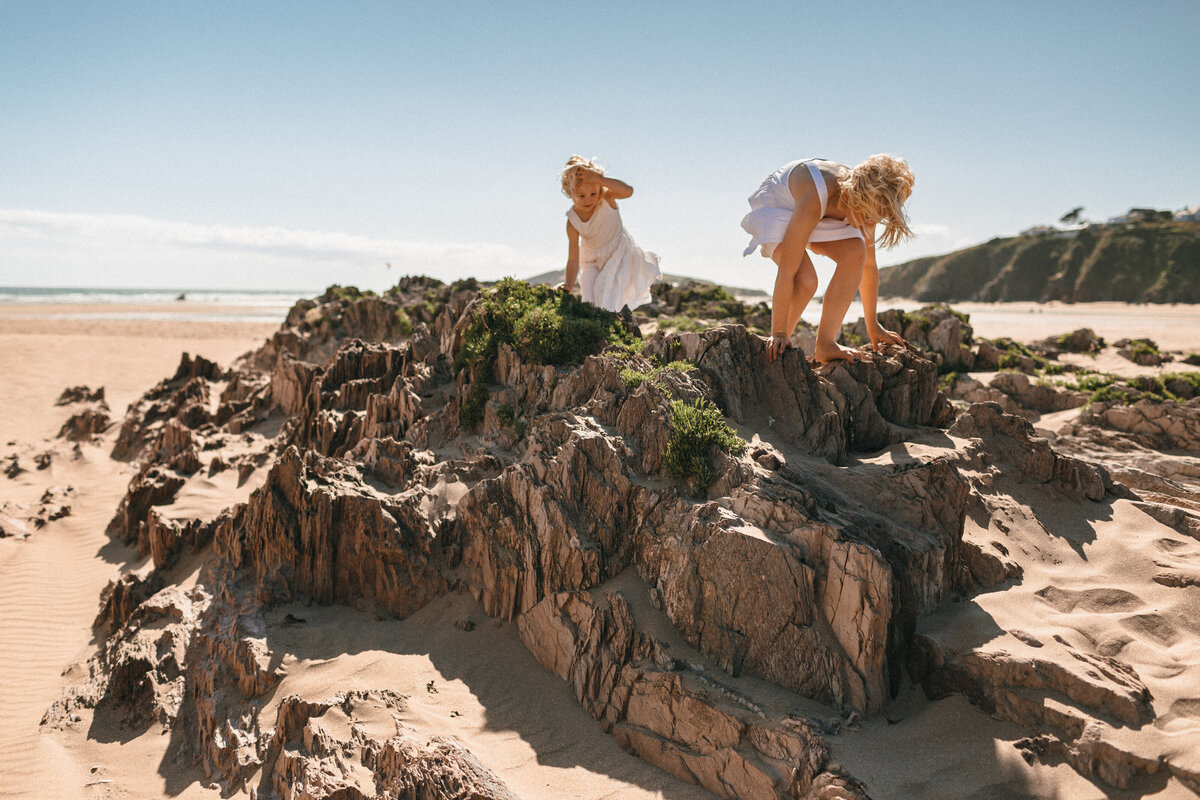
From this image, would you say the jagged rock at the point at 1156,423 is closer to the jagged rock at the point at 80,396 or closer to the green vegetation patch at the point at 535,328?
the green vegetation patch at the point at 535,328

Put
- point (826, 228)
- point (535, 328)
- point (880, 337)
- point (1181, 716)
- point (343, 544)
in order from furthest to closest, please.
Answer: point (535, 328)
point (880, 337)
point (826, 228)
point (343, 544)
point (1181, 716)

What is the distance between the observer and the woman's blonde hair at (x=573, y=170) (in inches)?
380

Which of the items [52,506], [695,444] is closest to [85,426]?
[52,506]

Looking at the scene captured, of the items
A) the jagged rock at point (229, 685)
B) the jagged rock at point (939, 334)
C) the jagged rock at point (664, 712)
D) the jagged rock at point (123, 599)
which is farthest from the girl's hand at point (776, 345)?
the jagged rock at point (123, 599)

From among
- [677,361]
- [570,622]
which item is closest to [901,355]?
[677,361]

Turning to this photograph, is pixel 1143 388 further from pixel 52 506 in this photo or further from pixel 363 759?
pixel 52 506

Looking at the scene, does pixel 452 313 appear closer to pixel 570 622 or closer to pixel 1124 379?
pixel 570 622

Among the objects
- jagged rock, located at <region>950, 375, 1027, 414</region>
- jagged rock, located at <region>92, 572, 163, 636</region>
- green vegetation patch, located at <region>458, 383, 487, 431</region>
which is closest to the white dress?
green vegetation patch, located at <region>458, 383, 487, 431</region>

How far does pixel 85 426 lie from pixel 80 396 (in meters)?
3.90

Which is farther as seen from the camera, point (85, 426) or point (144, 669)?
point (85, 426)

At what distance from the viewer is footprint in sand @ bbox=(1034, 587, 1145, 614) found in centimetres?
539

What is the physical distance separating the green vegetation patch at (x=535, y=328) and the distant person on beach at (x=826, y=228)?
203 centimetres

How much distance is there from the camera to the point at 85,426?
17.1 metres

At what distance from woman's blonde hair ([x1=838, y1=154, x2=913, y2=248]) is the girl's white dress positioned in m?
4.02
